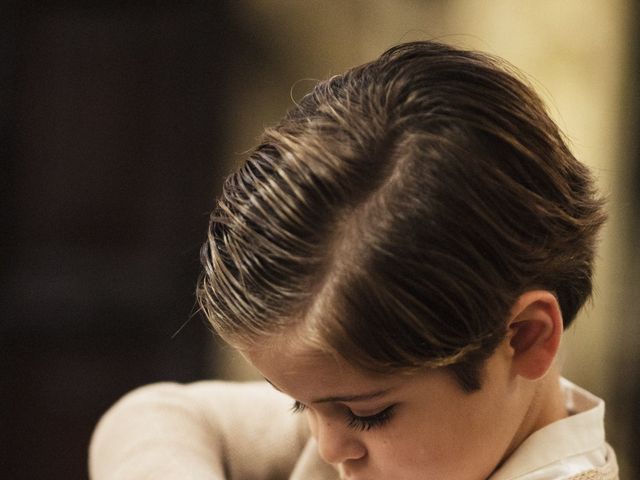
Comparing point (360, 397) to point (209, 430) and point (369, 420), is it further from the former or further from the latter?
point (209, 430)

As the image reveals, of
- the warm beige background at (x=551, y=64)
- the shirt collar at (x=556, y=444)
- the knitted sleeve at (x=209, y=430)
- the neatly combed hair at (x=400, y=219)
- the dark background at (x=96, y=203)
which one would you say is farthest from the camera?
the warm beige background at (x=551, y=64)

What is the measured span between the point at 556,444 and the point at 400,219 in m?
0.27

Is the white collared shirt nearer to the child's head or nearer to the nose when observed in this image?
the child's head

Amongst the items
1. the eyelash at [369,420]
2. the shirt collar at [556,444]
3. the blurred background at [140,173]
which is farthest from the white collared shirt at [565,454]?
the blurred background at [140,173]

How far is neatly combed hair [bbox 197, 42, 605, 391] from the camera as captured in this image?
0.68m

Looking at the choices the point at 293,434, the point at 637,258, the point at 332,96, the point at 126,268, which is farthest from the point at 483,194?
the point at 637,258

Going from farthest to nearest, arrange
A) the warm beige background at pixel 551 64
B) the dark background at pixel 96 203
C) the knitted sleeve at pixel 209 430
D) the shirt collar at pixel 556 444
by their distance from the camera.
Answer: the warm beige background at pixel 551 64 → the dark background at pixel 96 203 → the knitted sleeve at pixel 209 430 → the shirt collar at pixel 556 444

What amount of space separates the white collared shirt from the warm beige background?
1.48m

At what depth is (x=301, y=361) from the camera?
731 millimetres

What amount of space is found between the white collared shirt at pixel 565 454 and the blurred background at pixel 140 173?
125 centimetres

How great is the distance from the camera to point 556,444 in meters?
0.80

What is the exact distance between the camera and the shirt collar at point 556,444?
2.58 feet

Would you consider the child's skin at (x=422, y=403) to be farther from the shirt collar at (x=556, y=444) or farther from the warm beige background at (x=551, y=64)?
the warm beige background at (x=551, y=64)

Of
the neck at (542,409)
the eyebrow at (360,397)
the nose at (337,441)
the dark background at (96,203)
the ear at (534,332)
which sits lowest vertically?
the dark background at (96,203)
